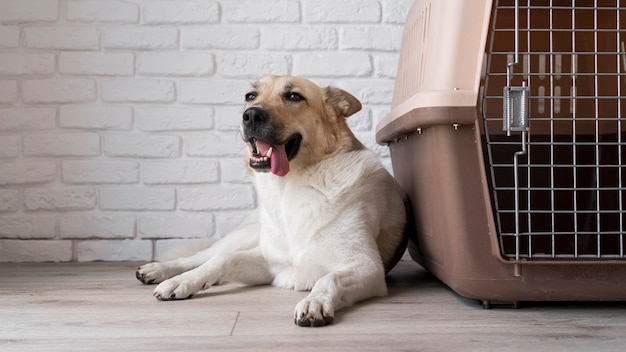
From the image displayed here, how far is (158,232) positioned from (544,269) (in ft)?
5.23

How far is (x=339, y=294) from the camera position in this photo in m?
1.47

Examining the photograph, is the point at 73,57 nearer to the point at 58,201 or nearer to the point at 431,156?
the point at 58,201

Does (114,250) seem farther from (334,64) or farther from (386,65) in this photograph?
(386,65)

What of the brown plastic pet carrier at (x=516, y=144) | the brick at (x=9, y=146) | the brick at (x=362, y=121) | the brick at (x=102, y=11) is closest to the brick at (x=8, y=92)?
the brick at (x=9, y=146)

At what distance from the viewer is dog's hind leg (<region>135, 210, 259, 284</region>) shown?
75.1 inches

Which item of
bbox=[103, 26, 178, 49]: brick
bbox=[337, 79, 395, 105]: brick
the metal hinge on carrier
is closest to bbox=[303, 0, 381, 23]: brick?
bbox=[337, 79, 395, 105]: brick

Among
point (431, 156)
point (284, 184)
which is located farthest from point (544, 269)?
point (284, 184)

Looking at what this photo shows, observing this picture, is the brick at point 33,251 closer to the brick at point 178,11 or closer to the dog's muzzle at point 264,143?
the brick at point 178,11

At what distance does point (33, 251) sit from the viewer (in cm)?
245

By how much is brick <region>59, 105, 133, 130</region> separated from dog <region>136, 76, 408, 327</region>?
75 cm

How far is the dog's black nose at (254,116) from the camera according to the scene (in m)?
1.73

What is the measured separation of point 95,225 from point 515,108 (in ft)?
5.81

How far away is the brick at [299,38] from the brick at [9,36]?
1.00 m

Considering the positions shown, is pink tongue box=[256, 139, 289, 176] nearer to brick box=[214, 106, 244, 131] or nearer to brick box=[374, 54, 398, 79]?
brick box=[214, 106, 244, 131]
